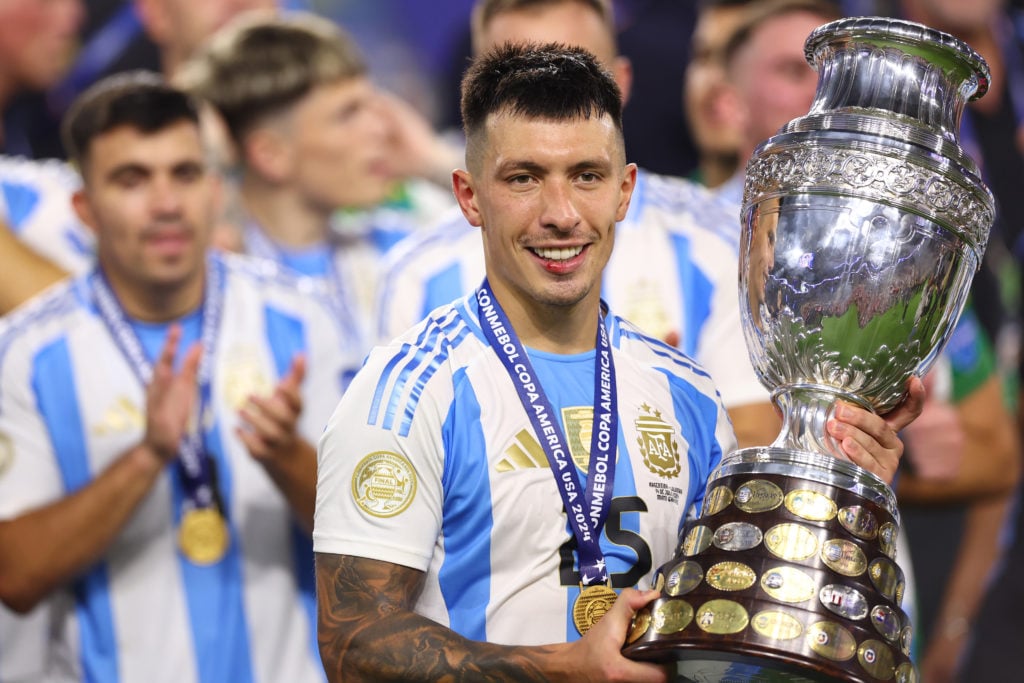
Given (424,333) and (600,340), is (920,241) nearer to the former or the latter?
(600,340)

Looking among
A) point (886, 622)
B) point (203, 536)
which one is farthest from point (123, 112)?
point (886, 622)

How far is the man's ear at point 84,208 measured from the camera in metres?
3.76

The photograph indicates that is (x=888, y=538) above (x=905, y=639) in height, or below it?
above

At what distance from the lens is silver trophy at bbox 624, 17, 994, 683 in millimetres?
1914

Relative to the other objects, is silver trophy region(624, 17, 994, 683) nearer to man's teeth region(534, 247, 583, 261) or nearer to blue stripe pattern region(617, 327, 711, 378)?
blue stripe pattern region(617, 327, 711, 378)

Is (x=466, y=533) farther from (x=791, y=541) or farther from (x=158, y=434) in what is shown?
(x=158, y=434)

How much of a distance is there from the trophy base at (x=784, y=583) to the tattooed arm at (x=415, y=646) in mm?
34

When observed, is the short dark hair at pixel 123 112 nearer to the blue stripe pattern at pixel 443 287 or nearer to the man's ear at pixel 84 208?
the man's ear at pixel 84 208

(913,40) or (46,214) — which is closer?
(913,40)

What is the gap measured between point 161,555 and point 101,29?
6.95ft

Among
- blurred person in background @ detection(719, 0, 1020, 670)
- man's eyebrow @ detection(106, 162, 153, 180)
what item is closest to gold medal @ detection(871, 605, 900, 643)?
blurred person in background @ detection(719, 0, 1020, 670)

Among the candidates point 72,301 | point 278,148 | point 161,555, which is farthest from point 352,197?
point 161,555

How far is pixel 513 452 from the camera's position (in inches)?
84.6

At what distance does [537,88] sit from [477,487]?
23.0 inches
